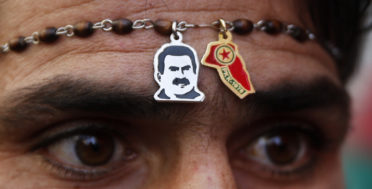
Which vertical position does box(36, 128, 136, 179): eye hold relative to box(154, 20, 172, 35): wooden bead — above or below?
below

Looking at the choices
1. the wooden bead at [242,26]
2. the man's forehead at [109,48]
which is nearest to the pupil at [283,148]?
the man's forehead at [109,48]

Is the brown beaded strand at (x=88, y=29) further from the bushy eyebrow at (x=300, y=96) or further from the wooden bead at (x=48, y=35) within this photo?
the bushy eyebrow at (x=300, y=96)

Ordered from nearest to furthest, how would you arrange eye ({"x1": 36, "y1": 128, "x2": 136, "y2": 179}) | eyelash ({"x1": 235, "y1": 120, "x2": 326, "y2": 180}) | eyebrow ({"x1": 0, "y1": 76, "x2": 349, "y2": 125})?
eyebrow ({"x1": 0, "y1": 76, "x2": 349, "y2": 125})
eye ({"x1": 36, "y1": 128, "x2": 136, "y2": 179})
eyelash ({"x1": 235, "y1": 120, "x2": 326, "y2": 180})

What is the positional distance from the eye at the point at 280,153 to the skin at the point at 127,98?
6.1 inches

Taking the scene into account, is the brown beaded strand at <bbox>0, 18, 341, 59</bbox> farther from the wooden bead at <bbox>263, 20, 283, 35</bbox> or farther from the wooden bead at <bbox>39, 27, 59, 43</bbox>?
the wooden bead at <bbox>263, 20, 283, 35</bbox>

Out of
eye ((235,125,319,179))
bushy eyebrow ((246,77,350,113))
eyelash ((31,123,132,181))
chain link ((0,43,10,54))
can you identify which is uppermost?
chain link ((0,43,10,54))

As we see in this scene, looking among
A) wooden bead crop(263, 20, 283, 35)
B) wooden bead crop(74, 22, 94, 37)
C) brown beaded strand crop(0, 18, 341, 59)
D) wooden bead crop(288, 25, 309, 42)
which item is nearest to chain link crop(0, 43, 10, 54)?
brown beaded strand crop(0, 18, 341, 59)

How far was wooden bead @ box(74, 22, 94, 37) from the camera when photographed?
1.18 metres

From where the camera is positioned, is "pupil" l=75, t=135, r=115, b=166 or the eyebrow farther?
"pupil" l=75, t=135, r=115, b=166

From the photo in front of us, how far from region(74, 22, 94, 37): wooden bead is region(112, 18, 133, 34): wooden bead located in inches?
2.6

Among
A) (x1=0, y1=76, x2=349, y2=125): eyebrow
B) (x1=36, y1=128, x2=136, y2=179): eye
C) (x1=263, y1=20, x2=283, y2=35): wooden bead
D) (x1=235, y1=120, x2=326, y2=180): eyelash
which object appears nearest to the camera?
(x1=0, y1=76, x2=349, y2=125): eyebrow

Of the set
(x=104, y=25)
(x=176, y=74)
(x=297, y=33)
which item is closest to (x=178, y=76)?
(x=176, y=74)

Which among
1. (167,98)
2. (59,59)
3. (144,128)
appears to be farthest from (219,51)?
(59,59)

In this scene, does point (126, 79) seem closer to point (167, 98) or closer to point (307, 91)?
point (167, 98)
